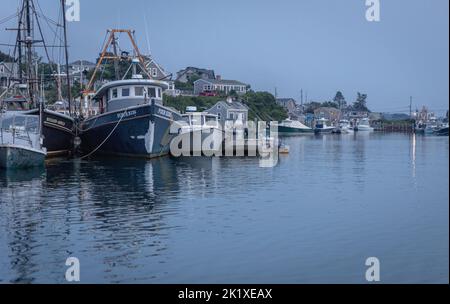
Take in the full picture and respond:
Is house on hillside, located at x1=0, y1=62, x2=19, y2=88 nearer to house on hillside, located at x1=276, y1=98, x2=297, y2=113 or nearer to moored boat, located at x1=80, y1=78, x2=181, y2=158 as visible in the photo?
moored boat, located at x1=80, y1=78, x2=181, y2=158

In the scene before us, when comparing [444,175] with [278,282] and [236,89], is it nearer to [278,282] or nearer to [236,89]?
[278,282]

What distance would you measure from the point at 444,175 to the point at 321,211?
1570 centimetres

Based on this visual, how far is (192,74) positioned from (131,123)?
4141 inches

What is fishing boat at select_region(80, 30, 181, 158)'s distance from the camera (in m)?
40.2

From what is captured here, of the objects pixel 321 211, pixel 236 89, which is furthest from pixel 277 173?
pixel 236 89

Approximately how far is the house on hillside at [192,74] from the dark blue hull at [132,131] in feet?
324

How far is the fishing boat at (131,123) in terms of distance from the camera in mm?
40188
